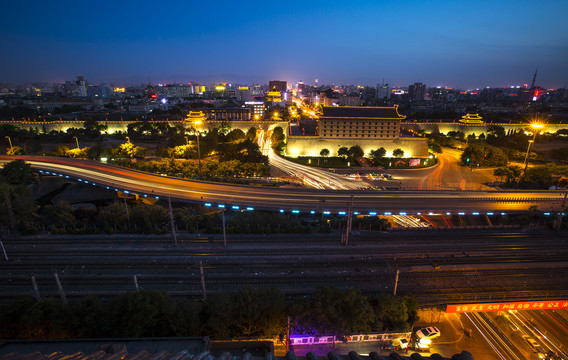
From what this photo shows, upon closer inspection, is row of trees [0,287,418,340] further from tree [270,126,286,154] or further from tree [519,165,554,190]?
tree [270,126,286,154]

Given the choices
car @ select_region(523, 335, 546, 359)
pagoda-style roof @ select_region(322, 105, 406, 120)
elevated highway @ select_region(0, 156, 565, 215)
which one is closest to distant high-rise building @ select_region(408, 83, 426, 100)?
pagoda-style roof @ select_region(322, 105, 406, 120)

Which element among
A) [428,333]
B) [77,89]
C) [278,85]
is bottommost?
[428,333]

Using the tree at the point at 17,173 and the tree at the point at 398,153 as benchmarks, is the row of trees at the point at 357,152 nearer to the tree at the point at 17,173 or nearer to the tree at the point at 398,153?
the tree at the point at 398,153

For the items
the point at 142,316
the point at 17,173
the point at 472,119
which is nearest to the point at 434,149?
the point at 472,119

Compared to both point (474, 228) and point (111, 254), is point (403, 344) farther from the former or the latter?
point (111, 254)

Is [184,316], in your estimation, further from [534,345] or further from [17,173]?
[17,173]

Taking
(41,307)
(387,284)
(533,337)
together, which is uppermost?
(41,307)

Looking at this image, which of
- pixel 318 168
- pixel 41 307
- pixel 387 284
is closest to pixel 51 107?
pixel 318 168
